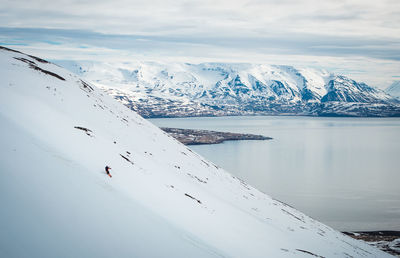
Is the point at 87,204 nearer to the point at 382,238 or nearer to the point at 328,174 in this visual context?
the point at 382,238

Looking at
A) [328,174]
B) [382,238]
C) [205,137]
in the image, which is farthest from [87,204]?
[205,137]

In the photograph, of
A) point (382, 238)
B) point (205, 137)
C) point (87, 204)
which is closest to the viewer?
point (87, 204)

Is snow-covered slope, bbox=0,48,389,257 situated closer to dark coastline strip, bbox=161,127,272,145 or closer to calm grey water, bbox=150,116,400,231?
calm grey water, bbox=150,116,400,231

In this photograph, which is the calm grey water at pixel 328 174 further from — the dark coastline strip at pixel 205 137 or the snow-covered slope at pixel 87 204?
the snow-covered slope at pixel 87 204

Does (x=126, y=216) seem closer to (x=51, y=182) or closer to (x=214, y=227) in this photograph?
(x=51, y=182)

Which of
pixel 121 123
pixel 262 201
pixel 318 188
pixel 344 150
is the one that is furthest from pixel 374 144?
pixel 121 123

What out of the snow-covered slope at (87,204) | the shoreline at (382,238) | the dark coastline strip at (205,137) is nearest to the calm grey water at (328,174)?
the shoreline at (382,238)

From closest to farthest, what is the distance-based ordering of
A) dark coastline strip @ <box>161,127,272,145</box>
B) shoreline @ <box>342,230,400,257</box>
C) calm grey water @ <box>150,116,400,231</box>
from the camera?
shoreline @ <box>342,230,400,257</box> < calm grey water @ <box>150,116,400,231</box> < dark coastline strip @ <box>161,127,272,145</box>

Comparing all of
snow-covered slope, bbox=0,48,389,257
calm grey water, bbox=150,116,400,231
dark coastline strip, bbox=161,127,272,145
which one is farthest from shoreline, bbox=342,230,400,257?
dark coastline strip, bbox=161,127,272,145
